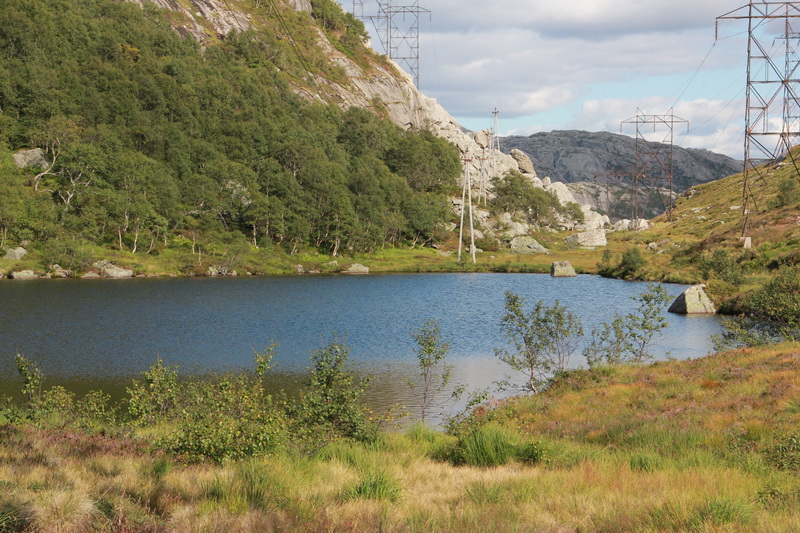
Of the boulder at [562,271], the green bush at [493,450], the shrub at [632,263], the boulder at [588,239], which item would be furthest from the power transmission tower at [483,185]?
the green bush at [493,450]

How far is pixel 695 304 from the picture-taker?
191 feet

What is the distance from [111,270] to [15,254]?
11644 mm

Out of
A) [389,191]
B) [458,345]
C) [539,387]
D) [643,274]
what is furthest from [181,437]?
[389,191]

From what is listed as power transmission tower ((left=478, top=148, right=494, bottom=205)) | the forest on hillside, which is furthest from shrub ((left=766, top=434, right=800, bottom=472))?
power transmission tower ((left=478, top=148, right=494, bottom=205))

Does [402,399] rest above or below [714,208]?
below

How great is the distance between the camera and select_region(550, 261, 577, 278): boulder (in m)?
102

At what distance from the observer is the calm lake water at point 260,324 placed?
35.6 metres

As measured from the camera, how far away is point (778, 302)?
116 feet

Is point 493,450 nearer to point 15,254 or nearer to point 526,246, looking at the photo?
point 15,254

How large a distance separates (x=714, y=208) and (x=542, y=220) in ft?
151

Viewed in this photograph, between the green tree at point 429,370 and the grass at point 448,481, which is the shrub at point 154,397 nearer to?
the grass at point 448,481

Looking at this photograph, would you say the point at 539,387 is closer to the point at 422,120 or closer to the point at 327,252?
the point at 327,252

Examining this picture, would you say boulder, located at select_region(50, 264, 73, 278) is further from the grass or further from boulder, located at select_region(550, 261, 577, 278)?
the grass

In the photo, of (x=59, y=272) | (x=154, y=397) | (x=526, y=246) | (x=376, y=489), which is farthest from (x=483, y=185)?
(x=376, y=489)
